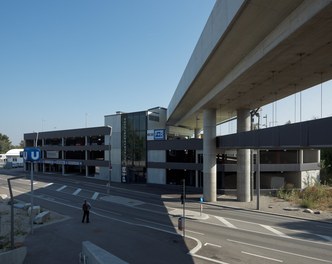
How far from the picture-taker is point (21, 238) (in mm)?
20516

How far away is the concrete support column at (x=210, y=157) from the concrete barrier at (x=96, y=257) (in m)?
23.0

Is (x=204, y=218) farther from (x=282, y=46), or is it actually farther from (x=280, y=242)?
(x=282, y=46)

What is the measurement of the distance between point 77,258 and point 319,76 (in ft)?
55.2

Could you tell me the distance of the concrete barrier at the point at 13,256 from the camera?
1467 centimetres

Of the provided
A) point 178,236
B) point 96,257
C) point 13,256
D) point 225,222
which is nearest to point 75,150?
point 225,222

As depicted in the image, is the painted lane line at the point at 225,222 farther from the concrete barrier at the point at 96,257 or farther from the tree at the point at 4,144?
the tree at the point at 4,144

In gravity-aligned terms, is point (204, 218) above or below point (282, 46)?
below

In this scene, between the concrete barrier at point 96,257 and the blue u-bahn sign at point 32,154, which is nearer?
the concrete barrier at point 96,257

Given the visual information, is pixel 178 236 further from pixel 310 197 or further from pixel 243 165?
pixel 310 197

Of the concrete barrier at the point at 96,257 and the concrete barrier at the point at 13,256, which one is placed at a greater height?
the concrete barrier at the point at 96,257

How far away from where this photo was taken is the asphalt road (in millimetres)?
17203

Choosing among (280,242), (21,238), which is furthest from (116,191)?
(280,242)

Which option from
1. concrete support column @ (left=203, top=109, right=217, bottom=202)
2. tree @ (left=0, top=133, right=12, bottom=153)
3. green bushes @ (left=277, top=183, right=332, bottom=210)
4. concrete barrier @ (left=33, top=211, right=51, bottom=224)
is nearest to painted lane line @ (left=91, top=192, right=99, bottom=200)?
concrete support column @ (left=203, top=109, right=217, bottom=202)

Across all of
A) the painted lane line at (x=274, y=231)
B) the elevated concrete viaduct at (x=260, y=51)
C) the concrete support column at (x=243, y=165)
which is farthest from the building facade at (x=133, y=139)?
the painted lane line at (x=274, y=231)
